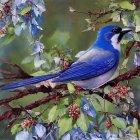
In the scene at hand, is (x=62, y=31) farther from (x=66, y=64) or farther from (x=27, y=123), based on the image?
(x=27, y=123)

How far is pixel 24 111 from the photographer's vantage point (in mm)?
1280

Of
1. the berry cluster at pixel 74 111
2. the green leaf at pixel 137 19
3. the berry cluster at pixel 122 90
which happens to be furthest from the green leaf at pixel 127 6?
the berry cluster at pixel 74 111

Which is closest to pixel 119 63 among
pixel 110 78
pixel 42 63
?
pixel 110 78

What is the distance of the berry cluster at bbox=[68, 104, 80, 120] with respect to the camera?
1192 millimetres

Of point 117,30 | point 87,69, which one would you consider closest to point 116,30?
point 117,30

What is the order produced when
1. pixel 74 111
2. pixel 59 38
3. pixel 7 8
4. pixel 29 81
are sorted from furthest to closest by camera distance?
pixel 59 38, pixel 7 8, pixel 29 81, pixel 74 111

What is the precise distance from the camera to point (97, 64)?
4.50ft

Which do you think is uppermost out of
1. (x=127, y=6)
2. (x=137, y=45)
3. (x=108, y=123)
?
(x=127, y=6)

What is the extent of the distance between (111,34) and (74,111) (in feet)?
0.89

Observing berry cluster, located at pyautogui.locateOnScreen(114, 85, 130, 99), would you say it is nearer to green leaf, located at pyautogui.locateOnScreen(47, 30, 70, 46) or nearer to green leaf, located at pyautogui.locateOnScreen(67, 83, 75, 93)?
green leaf, located at pyautogui.locateOnScreen(67, 83, 75, 93)

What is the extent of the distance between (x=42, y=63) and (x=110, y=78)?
0.16 metres

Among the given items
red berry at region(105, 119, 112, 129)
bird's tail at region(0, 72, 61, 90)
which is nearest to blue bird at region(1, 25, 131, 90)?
bird's tail at region(0, 72, 61, 90)

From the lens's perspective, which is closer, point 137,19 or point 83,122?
point 83,122

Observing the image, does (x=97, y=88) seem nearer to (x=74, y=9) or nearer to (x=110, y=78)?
(x=110, y=78)
